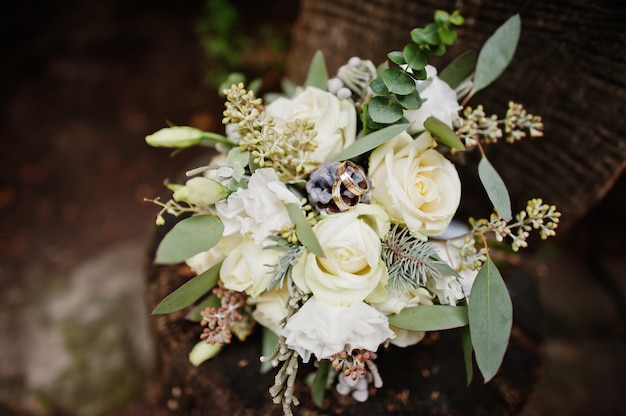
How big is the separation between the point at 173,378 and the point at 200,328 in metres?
0.17

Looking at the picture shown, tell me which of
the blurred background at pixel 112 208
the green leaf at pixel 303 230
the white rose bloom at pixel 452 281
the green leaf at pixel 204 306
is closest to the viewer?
the green leaf at pixel 303 230

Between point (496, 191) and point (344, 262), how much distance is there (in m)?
0.32

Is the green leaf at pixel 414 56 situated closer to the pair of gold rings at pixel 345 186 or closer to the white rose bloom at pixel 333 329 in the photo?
the pair of gold rings at pixel 345 186

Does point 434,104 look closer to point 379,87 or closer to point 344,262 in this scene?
point 379,87

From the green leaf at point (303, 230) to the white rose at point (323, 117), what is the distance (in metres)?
0.17

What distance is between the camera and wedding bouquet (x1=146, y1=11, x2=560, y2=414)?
732 millimetres

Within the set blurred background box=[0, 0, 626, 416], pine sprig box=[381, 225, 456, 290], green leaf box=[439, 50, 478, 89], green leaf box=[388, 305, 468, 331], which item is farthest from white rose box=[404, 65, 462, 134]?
blurred background box=[0, 0, 626, 416]

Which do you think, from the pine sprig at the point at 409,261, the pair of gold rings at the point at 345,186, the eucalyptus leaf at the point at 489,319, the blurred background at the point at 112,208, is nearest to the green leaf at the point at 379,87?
the pair of gold rings at the point at 345,186

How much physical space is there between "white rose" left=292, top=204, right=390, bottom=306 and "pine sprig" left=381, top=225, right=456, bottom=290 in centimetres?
4

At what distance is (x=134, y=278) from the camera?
6.45ft

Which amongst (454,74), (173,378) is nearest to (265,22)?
→ (454,74)

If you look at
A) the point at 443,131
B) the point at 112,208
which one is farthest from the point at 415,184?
the point at 112,208

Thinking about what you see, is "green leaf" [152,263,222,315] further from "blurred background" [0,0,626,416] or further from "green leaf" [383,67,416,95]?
"blurred background" [0,0,626,416]

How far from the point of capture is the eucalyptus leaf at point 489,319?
2.39 feet
